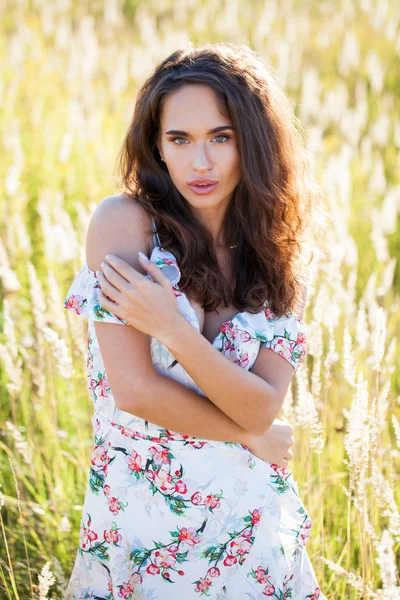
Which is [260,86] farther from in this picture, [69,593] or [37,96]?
[37,96]

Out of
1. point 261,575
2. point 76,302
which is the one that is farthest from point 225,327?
point 261,575

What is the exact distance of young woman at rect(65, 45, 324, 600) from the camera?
1.74 metres

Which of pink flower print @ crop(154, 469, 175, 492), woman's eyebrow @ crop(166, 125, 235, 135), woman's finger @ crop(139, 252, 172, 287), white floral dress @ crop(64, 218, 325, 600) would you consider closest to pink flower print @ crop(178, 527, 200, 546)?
white floral dress @ crop(64, 218, 325, 600)

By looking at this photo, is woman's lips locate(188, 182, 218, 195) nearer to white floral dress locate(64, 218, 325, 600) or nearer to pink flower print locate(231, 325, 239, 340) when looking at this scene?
white floral dress locate(64, 218, 325, 600)

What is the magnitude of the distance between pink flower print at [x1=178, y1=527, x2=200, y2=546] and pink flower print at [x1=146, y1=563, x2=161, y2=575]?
0.09m

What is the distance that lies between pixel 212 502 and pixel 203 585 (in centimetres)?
20

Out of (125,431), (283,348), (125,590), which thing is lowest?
(125,590)

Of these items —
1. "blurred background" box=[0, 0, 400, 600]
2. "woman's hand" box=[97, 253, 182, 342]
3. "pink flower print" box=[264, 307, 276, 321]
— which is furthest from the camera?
"blurred background" box=[0, 0, 400, 600]

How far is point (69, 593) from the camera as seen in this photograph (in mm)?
2010

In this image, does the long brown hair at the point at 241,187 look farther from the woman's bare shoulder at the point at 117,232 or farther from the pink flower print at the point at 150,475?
the pink flower print at the point at 150,475

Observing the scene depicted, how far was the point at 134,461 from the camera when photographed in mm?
1870

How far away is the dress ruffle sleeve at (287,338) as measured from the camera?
1962 mm

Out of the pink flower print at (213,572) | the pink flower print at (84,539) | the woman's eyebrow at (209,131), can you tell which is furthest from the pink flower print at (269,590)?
the woman's eyebrow at (209,131)

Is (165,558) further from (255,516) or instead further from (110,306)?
(110,306)
